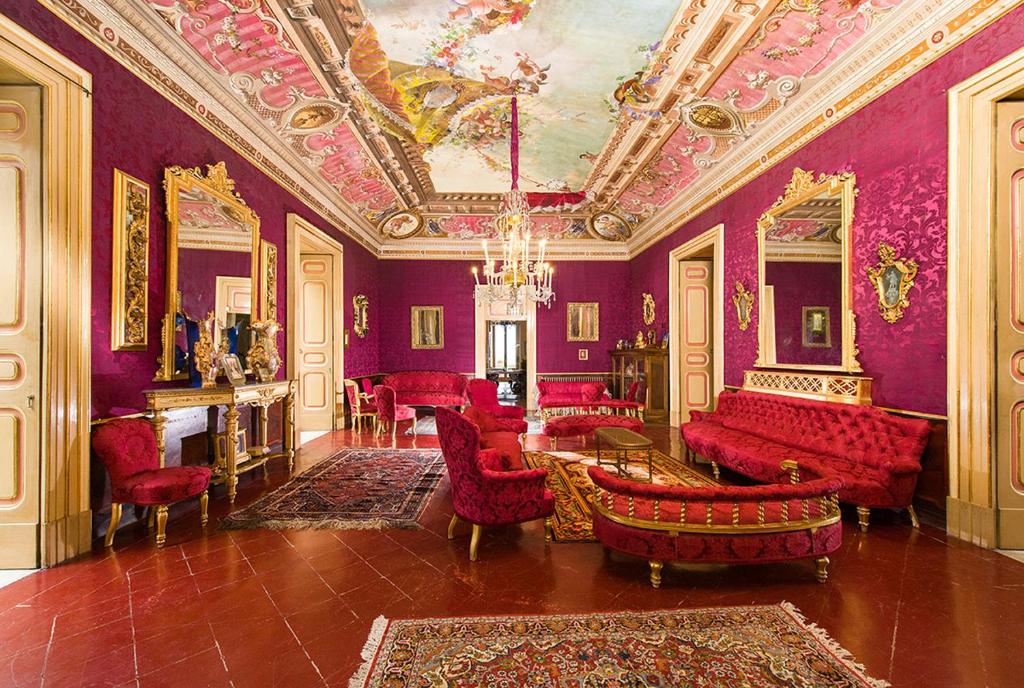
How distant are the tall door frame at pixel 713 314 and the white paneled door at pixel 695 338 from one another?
82mm

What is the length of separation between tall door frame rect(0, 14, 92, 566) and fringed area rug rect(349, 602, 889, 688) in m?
2.73

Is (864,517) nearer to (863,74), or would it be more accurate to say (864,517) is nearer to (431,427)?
(863,74)

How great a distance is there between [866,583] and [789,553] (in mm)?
560

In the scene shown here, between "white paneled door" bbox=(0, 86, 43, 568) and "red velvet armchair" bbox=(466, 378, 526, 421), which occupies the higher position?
"white paneled door" bbox=(0, 86, 43, 568)

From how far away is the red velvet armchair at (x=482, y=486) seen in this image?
10.7 feet

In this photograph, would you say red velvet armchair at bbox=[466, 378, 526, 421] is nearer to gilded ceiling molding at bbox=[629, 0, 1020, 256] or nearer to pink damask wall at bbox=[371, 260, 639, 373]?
pink damask wall at bbox=[371, 260, 639, 373]

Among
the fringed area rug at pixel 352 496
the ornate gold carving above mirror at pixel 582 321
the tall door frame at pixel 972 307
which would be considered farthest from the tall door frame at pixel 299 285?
the tall door frame at pixel 972 307

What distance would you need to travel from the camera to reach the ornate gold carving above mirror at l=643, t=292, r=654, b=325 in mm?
10398

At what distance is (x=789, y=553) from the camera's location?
9.66 ft

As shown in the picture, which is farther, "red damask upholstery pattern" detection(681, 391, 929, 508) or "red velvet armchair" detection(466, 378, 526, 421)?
"red velvet armchair" detection(466, 378, 526, 421)

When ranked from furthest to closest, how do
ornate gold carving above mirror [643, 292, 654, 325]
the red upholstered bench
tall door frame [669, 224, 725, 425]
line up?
ornate gold carving above mirror [643, 292, 654, 325], tall door frame [669, 224, 725, 425], the red upholstered bench

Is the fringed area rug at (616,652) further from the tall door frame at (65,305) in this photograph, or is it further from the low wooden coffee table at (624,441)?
the tall door frame at (65,305)

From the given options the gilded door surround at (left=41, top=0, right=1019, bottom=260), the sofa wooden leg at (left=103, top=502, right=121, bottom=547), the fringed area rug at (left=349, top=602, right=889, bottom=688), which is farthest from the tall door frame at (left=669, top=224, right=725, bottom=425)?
the sofa wooden leg at (left=103, top=502, right=121, bottom=547)

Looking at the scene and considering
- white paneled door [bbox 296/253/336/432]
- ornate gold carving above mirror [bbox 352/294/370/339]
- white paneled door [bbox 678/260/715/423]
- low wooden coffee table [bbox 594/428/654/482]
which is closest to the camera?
low wooden coffee table [bbox 594/428/654/482]
